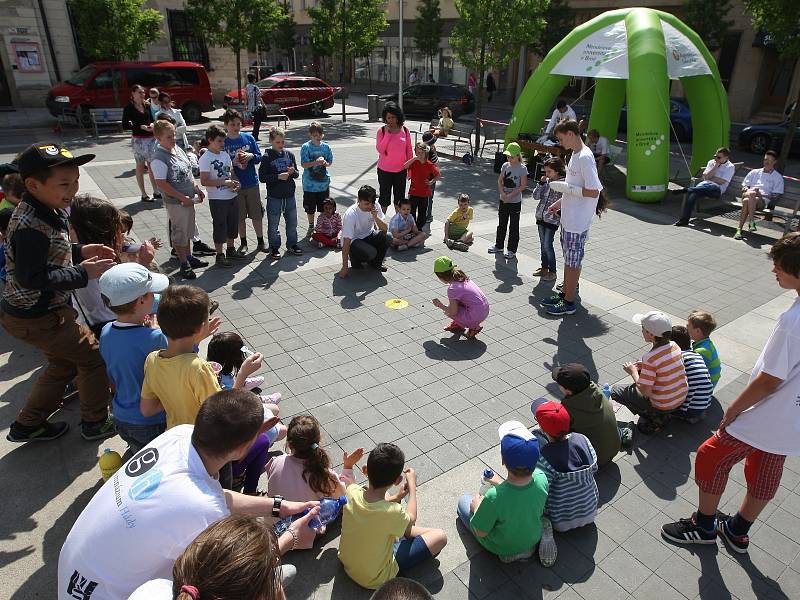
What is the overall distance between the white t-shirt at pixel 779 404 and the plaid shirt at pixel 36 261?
4226 mm

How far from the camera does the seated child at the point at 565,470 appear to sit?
3365mm

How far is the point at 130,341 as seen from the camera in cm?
325

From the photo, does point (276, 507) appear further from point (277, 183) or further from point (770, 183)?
point (770, 183)

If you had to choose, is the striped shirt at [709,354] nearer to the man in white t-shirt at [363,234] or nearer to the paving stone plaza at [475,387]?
the paving stone plaza at [475,387]

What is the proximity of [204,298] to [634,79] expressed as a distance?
11483mm

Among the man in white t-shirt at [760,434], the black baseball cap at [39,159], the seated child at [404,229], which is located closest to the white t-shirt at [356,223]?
the seated child at [404,229]

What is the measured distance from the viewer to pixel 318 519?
132 inches

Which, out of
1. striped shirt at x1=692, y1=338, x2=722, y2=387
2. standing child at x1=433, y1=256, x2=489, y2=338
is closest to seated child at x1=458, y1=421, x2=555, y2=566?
striped shirt at x1=692, y1=338, x2=722, y2=387

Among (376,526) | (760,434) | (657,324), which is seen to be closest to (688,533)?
(760,434)

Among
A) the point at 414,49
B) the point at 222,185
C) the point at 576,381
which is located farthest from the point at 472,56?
the point at 414,49

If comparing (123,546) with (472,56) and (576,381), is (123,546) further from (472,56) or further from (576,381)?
(472,56)

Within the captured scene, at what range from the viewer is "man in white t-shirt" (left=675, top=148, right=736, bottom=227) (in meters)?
10.4

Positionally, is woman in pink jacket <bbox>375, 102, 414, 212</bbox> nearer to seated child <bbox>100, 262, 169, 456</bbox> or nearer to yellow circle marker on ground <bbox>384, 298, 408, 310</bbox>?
yellow circle marker on ground <bbox>384, 298, 408, 310</bbox>

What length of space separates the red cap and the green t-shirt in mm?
292
